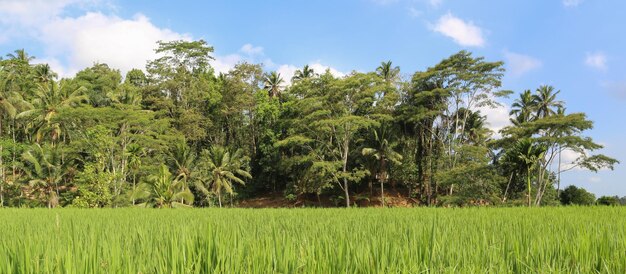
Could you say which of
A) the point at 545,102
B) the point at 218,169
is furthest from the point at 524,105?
the point at 218,169

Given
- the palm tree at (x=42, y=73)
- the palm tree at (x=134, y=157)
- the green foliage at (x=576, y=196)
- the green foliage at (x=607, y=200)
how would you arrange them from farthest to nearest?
the palm tree at (x=42, y=73)
the palm tree at (x=134, y=157)
the green foliage at (x=576, y=196)
the green foliage at (x=607, y=200)

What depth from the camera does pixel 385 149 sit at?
3212 centimetres

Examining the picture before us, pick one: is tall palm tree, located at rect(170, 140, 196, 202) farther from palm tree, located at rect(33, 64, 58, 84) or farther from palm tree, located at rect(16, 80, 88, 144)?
palm tree, located at rect(33, 64, 58, 84)

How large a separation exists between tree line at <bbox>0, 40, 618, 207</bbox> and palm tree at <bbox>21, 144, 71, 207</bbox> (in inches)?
3.5

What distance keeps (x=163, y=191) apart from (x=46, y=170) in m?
10.2

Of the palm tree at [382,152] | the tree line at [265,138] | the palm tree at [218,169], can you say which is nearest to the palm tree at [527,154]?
the tree line at [265,138]

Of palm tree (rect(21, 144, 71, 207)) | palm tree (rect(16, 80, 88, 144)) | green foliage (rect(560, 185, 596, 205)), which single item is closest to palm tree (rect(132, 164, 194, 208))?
palm tree (rect(21, 144, 71, 207))

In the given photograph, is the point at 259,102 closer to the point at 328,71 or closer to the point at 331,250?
the point at 328,71

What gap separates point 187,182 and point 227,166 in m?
3.42

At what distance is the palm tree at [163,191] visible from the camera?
24375 millimetres

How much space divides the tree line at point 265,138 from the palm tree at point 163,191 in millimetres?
127

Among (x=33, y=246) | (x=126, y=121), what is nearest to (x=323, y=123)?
(x=126, y=121)

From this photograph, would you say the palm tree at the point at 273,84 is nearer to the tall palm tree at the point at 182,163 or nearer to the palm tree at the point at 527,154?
the tall palm tree at the point at 182,163

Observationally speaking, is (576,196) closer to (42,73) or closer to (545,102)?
(545,102)
